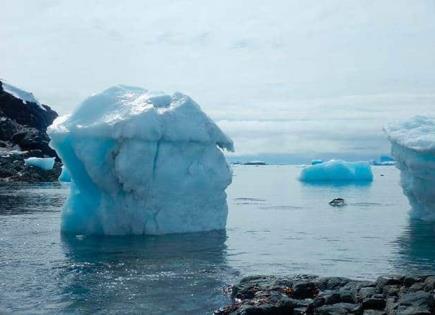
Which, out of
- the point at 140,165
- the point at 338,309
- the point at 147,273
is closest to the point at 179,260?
the point at 147,273

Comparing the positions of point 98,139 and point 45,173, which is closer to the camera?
point 98,139

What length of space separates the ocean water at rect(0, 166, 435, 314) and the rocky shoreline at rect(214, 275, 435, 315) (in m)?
0.79

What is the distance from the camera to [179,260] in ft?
60.0

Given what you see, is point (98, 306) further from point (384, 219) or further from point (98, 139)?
point (384, 219)

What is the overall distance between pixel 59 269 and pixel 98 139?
705 centimetres

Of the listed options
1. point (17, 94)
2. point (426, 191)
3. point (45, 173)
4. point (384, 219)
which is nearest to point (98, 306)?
point (426, 191)

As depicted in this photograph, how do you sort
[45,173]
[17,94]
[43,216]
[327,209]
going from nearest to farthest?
[43,216] < [327,209] < [45,173] < [17,94]

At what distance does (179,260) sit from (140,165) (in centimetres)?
560

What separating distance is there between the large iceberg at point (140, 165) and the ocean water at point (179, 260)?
914mm

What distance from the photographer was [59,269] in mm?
16891

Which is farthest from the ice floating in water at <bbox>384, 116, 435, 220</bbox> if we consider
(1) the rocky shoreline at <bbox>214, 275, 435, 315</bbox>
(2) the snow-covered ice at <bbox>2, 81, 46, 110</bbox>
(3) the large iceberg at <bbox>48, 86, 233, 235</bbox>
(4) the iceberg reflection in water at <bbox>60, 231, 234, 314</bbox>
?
(2) the snow-covered ice at <bbox>2, 81, 46, 110</bbox>

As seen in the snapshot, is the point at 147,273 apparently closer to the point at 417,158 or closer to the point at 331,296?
the point at 331,296

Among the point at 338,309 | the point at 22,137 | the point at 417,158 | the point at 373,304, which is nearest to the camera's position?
the point at 338,309

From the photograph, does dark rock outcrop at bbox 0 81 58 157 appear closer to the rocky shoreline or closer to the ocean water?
the ocean water
